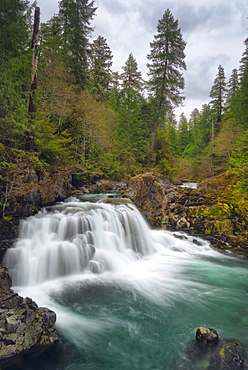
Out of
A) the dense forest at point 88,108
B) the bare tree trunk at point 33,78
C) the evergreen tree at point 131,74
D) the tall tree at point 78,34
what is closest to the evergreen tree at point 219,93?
the dense forest at point 88,108

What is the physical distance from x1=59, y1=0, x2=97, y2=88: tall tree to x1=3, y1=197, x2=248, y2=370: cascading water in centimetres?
1704

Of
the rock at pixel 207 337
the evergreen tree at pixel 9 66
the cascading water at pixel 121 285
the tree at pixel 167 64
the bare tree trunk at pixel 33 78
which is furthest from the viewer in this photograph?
the tree at pixel 167 64

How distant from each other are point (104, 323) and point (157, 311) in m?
1.52

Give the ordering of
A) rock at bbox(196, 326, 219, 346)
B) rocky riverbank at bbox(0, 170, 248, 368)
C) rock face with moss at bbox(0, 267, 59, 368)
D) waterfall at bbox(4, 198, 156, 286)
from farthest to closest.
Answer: waterfall at bbox(4, 198, 156, 286) → rock at bbox(196, 326, 219, 346) → rocky riverbank at bbox(0, 170, 248, 368) → rock face with moss at bbox(0, 267, 59, 368)

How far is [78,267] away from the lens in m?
7.30

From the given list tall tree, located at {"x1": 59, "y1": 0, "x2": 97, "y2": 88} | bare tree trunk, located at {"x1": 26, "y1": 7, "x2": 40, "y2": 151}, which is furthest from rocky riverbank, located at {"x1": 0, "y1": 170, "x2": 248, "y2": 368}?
tall tree, located at {"x1": 59, "y1": 0, "x2": 97, "y2": 88}

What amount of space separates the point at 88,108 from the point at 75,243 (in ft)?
38.0

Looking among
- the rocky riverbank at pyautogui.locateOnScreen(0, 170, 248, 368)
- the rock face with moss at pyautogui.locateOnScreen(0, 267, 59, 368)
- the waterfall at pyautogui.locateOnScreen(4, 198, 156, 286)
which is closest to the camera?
the rock face with moss at pyautogui.locateOnScreen(0, 267, 59, 368)

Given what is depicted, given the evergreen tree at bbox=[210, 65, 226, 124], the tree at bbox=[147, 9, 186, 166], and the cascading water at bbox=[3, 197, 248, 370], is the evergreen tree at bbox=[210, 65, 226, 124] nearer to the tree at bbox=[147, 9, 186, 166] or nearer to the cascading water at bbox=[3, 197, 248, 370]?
the tree at bbox=[147, 9, 186, 166]

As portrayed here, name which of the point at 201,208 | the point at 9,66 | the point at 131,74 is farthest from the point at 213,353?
the point at 131,74

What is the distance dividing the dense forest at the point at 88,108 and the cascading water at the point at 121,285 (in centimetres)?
260

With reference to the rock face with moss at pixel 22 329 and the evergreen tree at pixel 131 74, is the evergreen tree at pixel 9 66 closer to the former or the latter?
the rock face with moss at pixel 22 329

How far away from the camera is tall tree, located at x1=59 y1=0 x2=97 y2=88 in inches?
812

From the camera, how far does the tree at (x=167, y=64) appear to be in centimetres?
1973
